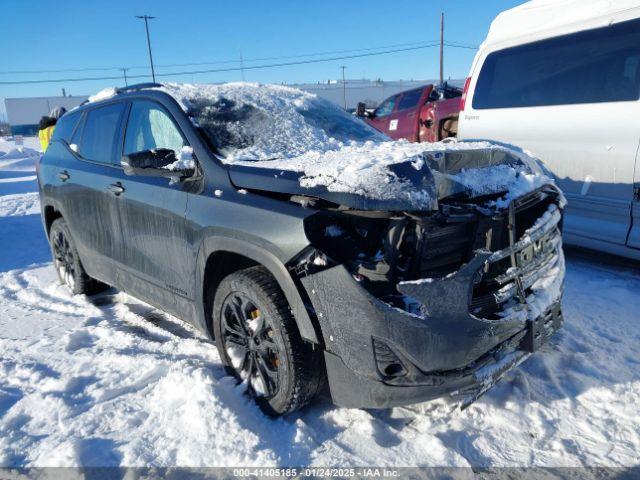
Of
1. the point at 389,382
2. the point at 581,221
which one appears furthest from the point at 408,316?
the point at 581,221

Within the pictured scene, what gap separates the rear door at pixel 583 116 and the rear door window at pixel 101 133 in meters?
3.75

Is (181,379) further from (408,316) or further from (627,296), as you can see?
(627,296)

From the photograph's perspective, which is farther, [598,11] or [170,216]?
[598,11]

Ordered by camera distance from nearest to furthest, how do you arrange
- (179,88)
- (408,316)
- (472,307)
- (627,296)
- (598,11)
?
(408,316), (472,307), (179,88), (627,296), (598,11)

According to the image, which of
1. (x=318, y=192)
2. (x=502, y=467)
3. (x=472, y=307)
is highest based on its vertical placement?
(x=318, y=192)

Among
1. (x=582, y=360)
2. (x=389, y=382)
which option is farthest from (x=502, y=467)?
(x=582, y=360)

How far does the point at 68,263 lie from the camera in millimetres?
4664

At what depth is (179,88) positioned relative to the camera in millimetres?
3357

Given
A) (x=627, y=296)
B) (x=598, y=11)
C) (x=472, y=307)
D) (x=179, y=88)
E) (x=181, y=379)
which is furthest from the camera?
(x=598, y=11)

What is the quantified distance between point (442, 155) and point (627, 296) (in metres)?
2.46

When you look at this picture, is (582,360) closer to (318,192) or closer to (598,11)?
(318,192)

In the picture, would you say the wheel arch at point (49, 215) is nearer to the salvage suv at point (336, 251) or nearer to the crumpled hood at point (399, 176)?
the salvage suv at point (336, 251)

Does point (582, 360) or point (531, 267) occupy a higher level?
point (531, 267)

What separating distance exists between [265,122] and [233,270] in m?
1.11
